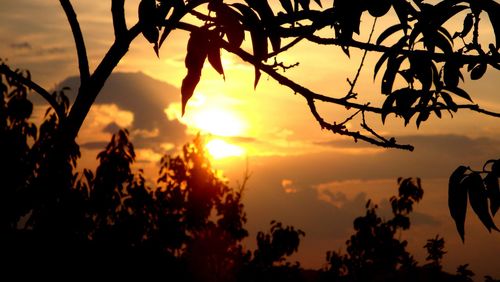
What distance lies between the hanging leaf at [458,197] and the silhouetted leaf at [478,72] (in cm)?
148

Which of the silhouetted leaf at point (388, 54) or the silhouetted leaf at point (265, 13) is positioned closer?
the silhouetted leaf at point (265, 13)

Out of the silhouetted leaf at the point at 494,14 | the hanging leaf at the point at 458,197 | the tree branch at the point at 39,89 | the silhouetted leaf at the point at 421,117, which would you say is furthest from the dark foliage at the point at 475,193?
the tree branch at the point at 39,89

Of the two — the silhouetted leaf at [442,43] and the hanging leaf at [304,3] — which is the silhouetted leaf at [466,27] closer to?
the silhouetted leaf at [442,43]

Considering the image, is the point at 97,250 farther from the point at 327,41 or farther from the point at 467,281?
the point at 327,41

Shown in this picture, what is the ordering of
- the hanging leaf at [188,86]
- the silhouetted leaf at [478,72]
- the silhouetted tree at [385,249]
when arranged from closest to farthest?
the hanging leaf at [188,86] < the silhouetted leaf at [478,72] < the silhouetted tree at [385,249]

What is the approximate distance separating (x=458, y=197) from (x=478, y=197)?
3.4 inches

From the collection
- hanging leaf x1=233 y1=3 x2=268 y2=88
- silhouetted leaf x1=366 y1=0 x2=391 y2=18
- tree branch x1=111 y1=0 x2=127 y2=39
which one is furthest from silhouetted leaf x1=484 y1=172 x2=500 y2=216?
tree branch x1=111 y1=0 x2=127 y2=39

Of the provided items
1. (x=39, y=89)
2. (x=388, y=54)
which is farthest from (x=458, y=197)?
(x=39, y=89)

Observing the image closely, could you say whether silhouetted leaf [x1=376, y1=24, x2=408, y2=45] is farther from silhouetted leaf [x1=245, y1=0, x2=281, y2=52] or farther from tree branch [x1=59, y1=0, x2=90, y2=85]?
tree branch [x1=59, y1=0, x2=90, y2=85]

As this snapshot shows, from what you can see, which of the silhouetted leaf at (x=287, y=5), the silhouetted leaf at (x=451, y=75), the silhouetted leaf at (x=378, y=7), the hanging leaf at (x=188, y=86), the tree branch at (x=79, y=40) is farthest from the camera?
the silhouetted leaf at (x=451, y=75)

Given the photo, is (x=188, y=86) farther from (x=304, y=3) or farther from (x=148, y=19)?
(x=304, y=3)

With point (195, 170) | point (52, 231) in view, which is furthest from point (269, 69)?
point (195, 170)

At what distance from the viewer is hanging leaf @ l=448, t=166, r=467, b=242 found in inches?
102

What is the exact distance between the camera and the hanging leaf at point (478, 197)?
2658 mm
